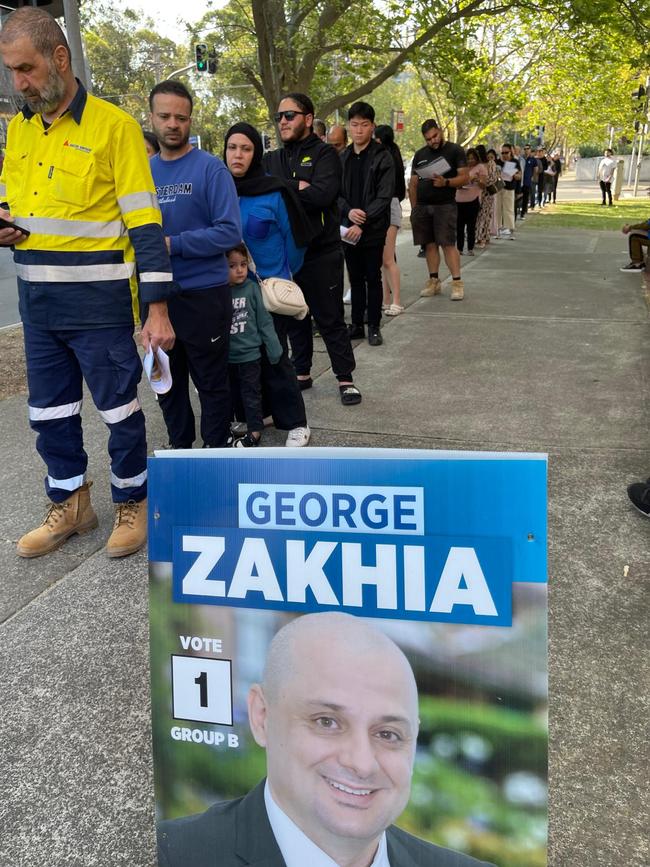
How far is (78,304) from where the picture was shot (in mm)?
3279

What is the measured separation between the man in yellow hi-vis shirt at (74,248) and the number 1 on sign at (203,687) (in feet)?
6.35

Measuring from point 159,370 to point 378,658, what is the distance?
2.13m

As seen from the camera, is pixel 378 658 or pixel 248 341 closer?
pixel 378 658

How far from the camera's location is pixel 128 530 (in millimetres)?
3529

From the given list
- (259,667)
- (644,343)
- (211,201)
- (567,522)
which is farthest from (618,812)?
(644,343)

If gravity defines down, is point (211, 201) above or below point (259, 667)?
above

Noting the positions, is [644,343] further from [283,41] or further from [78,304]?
[283,41]

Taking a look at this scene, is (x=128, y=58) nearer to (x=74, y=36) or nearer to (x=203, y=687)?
(x=74, y=36)

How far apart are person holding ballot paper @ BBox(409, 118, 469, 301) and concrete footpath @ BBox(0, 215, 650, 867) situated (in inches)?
83.1

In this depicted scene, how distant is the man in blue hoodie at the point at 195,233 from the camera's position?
3711 mm

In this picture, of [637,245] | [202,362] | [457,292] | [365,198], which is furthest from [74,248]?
[637,245]

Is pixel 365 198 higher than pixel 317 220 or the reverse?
higher

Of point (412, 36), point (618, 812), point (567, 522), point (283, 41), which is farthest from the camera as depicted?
point (412, 36)

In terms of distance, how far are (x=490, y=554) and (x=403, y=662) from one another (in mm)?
255
